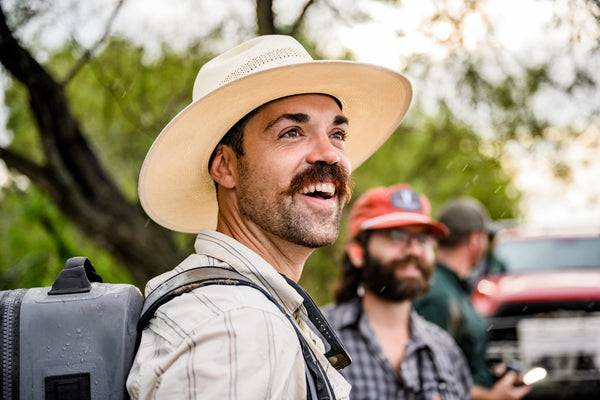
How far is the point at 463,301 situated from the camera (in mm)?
4461

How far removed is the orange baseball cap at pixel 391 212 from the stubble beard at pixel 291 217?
5.48ft

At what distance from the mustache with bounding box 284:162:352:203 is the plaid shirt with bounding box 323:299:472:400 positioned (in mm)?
1416

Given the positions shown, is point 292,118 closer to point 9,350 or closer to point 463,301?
point 9,350

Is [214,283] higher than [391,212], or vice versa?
[391,212]

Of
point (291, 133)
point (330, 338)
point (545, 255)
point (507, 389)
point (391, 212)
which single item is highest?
point (545, 255)

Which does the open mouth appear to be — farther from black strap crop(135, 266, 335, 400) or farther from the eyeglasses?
the eyeglasses

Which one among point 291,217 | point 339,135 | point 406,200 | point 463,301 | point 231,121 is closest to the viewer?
point 291,217

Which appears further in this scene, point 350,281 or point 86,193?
point 86,193

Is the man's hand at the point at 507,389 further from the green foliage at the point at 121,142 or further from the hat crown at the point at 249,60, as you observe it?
the hat crown at the point at 249,60

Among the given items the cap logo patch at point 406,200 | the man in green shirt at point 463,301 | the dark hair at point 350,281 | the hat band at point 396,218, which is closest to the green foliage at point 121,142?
the man in green shirt at point 463,301

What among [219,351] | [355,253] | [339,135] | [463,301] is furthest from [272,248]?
[463,301]

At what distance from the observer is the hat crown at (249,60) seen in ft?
6.32

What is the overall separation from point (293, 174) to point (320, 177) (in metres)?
0.09

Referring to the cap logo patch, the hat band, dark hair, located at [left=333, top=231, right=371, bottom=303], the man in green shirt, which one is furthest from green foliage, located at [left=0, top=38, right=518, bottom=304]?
dark hair, located at [left=333, top=231, right=371, bottom=303]
